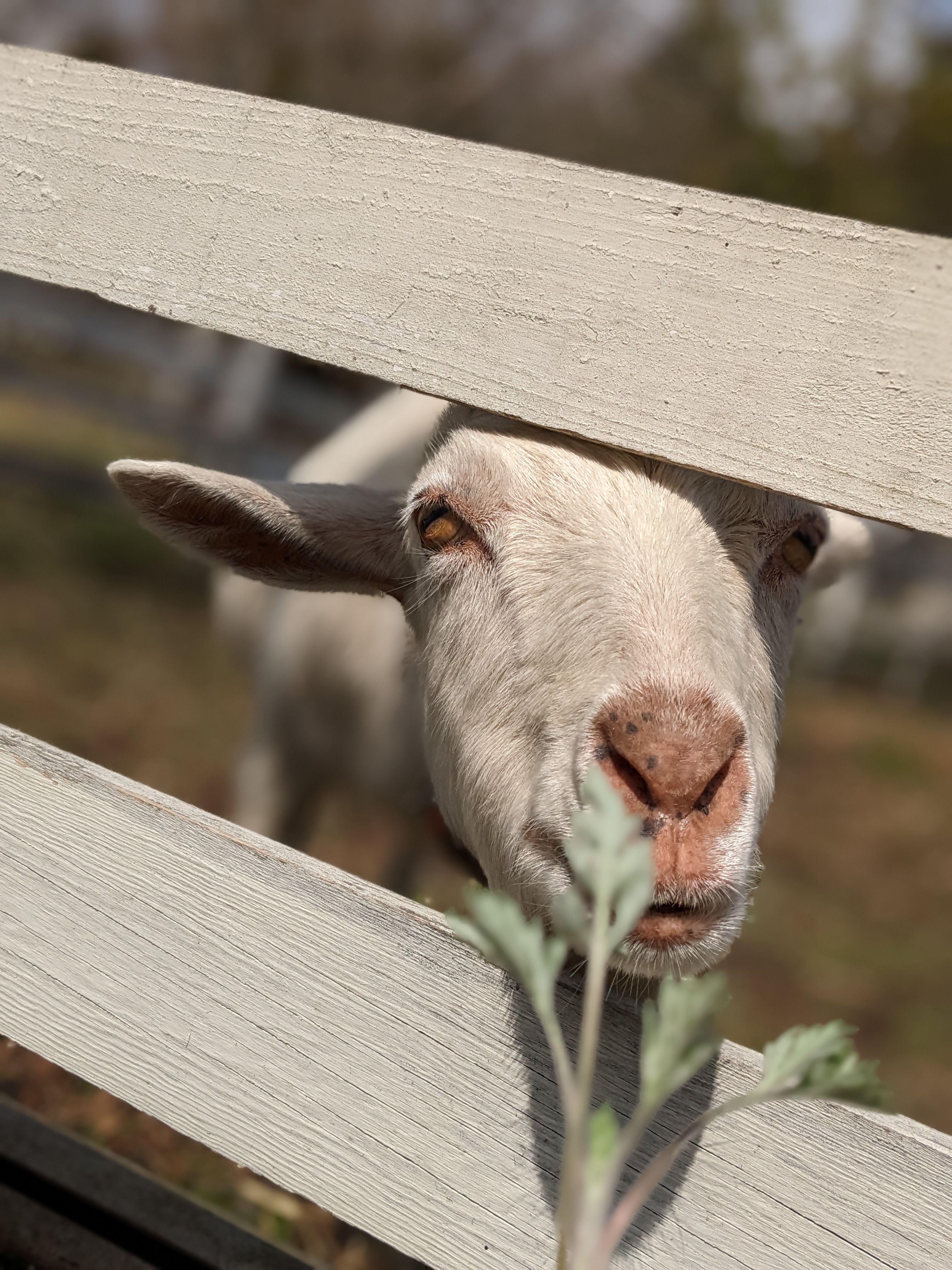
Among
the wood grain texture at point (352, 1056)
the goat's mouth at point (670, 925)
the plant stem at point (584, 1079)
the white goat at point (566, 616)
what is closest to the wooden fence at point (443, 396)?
the wood grain texture at point (352, 1056)

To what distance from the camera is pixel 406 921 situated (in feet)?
5.03

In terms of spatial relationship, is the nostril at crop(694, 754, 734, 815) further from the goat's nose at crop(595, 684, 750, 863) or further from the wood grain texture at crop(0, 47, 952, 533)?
the wood grain texture at crop(0, 47, 952, 533)

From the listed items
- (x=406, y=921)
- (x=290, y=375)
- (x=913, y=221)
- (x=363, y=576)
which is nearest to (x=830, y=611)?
(x=290, y=375)

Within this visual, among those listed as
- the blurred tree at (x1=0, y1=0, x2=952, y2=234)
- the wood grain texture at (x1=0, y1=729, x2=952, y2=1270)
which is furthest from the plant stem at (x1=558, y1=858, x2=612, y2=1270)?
the blurred tree at (x1=0, y1=0, x2=952, y2=234)

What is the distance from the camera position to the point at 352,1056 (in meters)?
1.58

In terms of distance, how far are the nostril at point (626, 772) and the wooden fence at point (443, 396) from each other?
0.29 meters

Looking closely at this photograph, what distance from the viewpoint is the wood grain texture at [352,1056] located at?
1412 millimetres

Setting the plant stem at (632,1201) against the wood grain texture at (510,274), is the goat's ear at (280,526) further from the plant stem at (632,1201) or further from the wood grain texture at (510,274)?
the plant stem at (632,1201)

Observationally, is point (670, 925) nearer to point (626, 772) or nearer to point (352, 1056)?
point (626, 772)

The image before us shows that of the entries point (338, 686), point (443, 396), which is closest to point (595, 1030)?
point (443, 396)

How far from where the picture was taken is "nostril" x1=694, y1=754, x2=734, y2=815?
5.10ft

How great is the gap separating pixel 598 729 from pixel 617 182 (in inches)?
28.8

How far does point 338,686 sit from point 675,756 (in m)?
2.61

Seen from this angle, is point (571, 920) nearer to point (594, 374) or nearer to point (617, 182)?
point (594, 374)
